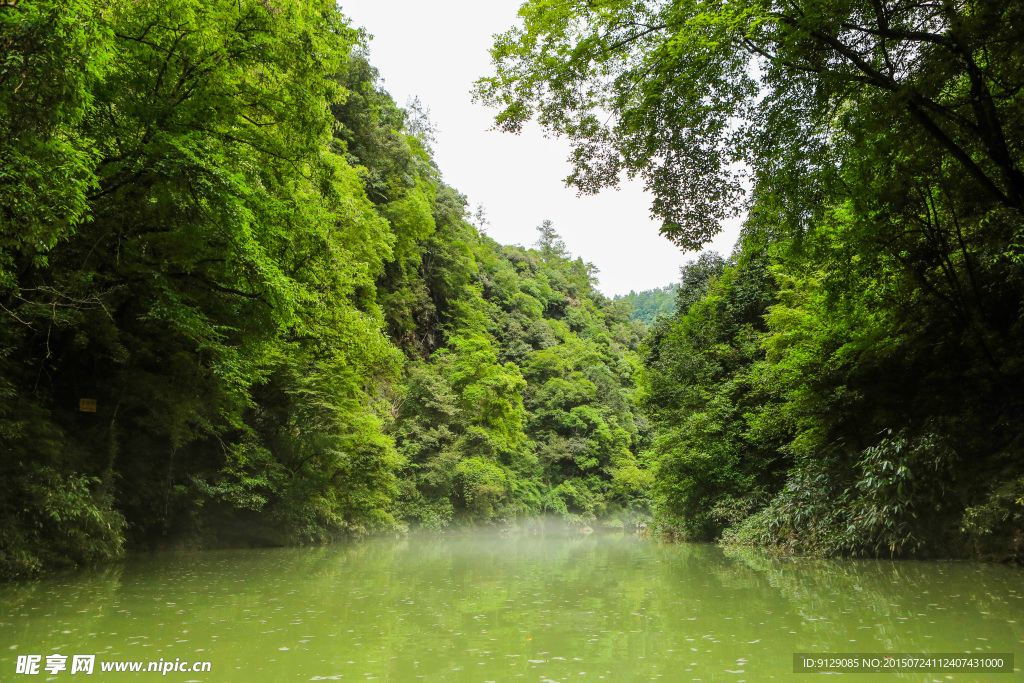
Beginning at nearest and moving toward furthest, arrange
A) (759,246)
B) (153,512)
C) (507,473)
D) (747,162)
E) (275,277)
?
(747,162) < (759,246) < (275,277) < (153,512) < (507,473)

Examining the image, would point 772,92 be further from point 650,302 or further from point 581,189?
point 650,302

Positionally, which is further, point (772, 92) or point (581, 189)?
point (581, 189)

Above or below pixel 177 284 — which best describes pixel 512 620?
below

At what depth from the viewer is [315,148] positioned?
40.2 feet

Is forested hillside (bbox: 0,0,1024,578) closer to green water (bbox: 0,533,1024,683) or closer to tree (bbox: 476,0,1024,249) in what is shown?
tree (bbox: 476,0,1024,249)

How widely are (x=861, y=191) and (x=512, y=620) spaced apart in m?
7.19

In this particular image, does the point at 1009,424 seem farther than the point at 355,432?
No

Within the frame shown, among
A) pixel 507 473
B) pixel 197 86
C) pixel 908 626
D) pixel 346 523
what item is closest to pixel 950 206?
pixel 908 626

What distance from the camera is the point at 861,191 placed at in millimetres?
8805

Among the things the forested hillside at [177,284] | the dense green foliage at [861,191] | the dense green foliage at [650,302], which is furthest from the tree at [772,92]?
the dense green foliage at [650,302]

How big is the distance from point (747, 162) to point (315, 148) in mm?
7861

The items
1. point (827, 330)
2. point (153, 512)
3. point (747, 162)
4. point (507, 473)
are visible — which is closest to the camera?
point (747, 162)

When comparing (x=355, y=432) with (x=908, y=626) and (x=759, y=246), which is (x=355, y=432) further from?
(x=908, y=626)

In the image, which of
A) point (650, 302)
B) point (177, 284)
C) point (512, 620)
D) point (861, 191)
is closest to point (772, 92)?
point (861, 191)
